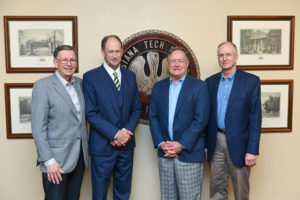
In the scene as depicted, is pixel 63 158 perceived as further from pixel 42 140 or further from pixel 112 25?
pixel 112 25

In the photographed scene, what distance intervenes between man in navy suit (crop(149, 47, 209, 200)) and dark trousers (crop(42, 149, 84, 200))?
67 cm

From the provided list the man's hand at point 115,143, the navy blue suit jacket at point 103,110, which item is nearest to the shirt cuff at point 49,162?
the navy blue suit jacket at point 103,110

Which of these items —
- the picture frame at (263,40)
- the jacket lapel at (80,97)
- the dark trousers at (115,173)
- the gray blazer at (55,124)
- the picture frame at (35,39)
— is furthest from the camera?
the picture frame at (263,40)

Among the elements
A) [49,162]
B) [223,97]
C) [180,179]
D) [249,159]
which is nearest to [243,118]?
[223,97]

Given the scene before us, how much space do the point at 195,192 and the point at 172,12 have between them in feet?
5.58

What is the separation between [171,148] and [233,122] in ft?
1.79

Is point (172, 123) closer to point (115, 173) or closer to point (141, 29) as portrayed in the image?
point (115, 173)

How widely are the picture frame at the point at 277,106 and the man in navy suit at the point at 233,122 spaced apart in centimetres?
68

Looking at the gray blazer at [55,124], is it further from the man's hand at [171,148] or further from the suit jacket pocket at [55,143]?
the man's hand at [171,148]

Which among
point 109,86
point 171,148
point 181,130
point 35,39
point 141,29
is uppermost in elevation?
point 141,29

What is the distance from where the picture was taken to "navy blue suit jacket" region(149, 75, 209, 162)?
2072 mm

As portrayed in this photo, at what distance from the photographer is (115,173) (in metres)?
2.27

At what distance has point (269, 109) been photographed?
274 cm

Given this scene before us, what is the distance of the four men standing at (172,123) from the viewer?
207cm
